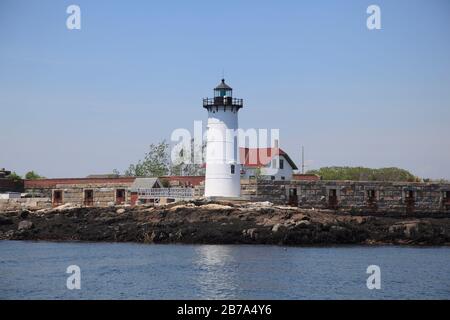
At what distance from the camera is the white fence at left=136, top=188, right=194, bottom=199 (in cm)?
4669

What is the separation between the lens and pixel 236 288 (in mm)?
24547

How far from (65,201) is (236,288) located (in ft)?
94.4

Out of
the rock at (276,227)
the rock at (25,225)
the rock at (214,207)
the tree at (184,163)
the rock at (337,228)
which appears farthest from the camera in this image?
the tree at (184,163)

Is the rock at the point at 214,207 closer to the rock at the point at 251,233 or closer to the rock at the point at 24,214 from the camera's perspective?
the rock at the point at 251,233

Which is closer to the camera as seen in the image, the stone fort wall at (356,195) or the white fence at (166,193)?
the stone fort wall at (356,195)

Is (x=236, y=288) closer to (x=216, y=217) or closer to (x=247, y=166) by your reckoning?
(x=216, y=217)

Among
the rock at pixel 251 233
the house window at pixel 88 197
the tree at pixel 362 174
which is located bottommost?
the rock at pixel 251 233

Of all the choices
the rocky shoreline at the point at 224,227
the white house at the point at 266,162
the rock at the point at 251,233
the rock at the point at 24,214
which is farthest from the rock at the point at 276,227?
the white house at the point at 266,162

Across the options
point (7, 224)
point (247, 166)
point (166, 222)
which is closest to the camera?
point (166, 222)

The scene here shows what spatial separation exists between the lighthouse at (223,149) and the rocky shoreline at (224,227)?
2.44 metres

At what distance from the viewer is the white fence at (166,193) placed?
46.7 metres

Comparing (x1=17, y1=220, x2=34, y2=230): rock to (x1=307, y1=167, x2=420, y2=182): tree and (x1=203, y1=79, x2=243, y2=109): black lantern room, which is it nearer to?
(x1=203, y1=79, x2=243, y2=109): black lantern room

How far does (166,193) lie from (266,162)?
12486mm
